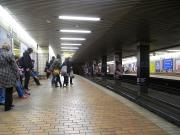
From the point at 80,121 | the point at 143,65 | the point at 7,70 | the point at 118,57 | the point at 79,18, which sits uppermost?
the point at 79,18

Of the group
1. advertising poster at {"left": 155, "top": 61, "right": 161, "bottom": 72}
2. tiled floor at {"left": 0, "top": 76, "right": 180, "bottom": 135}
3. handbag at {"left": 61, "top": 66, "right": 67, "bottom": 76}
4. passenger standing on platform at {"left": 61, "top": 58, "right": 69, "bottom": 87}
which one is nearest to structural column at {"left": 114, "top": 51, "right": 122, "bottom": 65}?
passenger standing on platform at {"left": 61, "top": 58, "right": 69, "bottom": 87}

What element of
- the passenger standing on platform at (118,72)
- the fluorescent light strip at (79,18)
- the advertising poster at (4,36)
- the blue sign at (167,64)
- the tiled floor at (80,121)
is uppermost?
the fluorescent light strip at (79,18)

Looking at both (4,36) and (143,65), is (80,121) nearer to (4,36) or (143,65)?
(4,36)

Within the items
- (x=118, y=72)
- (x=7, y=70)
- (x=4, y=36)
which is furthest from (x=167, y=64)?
(x=7, y=70)

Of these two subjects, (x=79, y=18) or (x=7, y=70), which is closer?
(x=7, y=70)

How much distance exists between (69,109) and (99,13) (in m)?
3.22

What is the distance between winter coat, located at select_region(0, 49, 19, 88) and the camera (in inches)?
241

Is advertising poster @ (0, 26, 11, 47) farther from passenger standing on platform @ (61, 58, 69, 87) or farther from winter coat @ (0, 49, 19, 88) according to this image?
passenger standing on platform @ (61, 58, 69, 87)

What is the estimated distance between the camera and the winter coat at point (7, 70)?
241 inches

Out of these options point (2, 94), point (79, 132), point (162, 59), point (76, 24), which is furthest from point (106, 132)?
point (162, 59)

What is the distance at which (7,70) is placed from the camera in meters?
6.22

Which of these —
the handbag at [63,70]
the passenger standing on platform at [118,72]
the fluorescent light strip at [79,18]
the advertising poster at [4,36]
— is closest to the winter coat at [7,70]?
the advertising poster at [4,36]

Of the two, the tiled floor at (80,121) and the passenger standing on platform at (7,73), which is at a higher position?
the passenger standing on platform at (7,73)

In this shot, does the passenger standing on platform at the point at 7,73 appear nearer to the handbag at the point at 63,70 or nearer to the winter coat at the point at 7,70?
the winter coat at the point at 7,70
